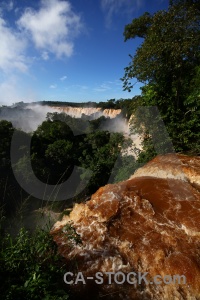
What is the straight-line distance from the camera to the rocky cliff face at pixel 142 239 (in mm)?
3711

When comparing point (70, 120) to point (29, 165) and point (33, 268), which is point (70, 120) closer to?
point (29, 165)

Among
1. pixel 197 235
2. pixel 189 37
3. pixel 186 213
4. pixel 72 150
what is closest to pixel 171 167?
pixel 186 213

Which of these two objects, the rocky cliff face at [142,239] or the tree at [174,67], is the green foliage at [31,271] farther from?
the tree at [174,67]

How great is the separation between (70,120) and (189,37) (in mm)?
21238

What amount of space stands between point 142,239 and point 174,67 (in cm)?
729

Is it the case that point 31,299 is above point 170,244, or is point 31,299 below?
above

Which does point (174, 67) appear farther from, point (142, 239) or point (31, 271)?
point (31, 271)

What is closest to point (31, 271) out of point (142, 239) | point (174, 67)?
point (142, 239)

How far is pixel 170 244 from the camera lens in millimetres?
4520

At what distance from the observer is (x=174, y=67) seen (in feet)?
31.0

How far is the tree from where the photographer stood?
876 cm

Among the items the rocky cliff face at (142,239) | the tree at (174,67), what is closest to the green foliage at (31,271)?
the rocky cliff face at (142,239)

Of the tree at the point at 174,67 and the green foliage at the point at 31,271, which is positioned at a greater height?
the tree at the point at 174,67

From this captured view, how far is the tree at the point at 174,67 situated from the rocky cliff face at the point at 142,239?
308cm
